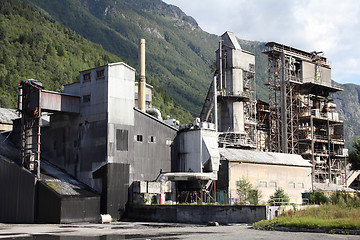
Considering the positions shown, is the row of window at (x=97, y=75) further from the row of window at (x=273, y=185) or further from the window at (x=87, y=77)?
the row of window at (x=273, y=185)

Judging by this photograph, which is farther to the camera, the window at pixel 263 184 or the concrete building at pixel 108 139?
the window at pixel 263 184

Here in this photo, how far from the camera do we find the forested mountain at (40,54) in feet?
463

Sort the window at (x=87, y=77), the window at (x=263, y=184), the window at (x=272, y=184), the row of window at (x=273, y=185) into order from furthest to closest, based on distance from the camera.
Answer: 1. the window at (x=272, y=184)
2. the row of window at (x=273, y=185)
3. the window at (x=263, y=184)
4. the window at (x=87, y=77)

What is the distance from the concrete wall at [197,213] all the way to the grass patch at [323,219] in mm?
5178

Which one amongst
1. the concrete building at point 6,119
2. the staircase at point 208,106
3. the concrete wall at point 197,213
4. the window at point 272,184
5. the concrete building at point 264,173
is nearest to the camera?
the concrete wall at point 197,213

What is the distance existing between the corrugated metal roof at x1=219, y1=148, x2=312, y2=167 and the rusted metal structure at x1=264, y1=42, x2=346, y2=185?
1311 centimetres

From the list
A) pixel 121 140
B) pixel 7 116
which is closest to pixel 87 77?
pixel 121 140

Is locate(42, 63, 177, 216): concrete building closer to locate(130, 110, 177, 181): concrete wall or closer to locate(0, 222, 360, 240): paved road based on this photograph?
locate(130, 110, 177, 181): concrete wall

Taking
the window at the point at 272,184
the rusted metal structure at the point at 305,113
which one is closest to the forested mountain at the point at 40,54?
the rusted metal structure at the point at 305,113

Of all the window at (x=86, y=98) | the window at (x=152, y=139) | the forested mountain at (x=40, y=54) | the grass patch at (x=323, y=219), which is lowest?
the grass patch at (x=323, y=219)

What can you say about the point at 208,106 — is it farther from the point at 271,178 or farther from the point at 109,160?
the point at 109,160

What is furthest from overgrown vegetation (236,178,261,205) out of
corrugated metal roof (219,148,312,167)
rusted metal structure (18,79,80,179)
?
rusted metal structure (18,79,80,179)

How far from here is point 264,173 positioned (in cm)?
5588

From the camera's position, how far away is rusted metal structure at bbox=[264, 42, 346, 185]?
255ft
